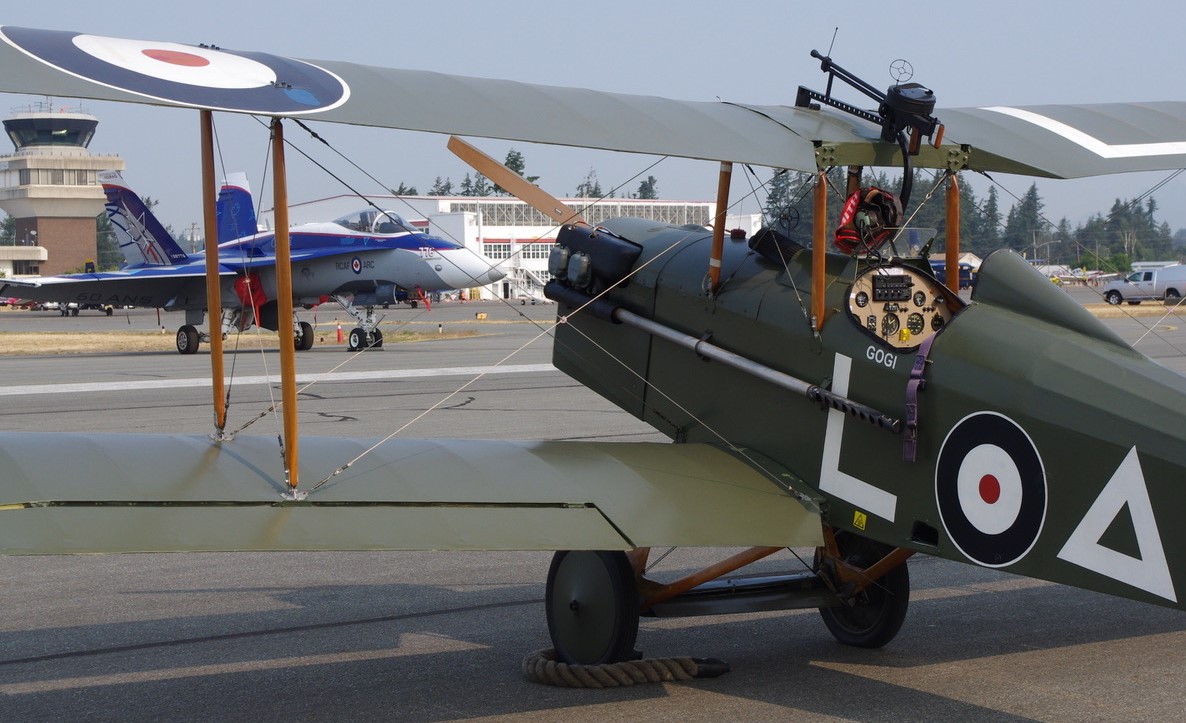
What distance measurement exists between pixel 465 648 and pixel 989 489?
2.86 metres

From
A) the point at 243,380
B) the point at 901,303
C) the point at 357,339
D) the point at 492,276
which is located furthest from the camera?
the point at 357,339

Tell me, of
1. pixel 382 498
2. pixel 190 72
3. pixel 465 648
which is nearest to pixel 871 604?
pixel 465 648

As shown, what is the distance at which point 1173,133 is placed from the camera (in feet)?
22.8

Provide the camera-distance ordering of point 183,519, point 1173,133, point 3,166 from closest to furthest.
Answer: point 183,519 → point 1173,133 → point 3,166

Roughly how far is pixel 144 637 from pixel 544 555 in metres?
2.98

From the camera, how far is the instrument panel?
538cm

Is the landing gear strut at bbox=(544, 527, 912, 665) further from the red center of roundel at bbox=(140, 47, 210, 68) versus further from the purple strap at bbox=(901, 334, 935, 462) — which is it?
the red center of roundel at bbox=(140, 47, 210, 68)

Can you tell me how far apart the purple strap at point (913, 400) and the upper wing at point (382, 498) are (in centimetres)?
58

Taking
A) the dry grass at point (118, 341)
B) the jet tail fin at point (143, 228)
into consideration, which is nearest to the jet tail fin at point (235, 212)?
the jet tail fin at point (143, 228)

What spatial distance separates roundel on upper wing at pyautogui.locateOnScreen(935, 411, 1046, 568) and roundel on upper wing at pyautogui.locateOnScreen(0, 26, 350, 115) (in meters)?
2.90

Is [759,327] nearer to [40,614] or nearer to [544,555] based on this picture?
[544,555]

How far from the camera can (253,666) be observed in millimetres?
5922

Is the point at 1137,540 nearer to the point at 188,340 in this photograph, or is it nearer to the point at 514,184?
the point at 514,184

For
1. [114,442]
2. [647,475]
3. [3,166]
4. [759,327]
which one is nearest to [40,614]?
[114,442]
